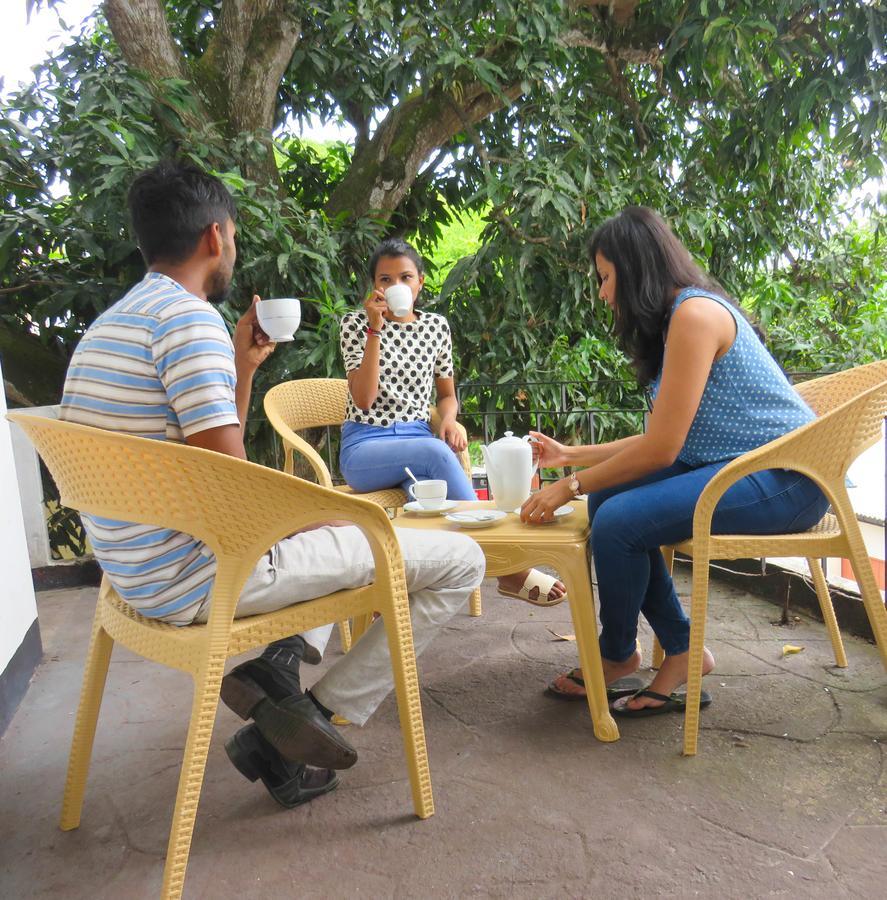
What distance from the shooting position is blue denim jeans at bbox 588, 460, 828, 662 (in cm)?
186

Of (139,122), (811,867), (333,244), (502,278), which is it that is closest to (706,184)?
(502,278)

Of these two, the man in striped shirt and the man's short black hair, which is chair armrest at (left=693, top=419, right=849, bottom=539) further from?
the man's short black hair

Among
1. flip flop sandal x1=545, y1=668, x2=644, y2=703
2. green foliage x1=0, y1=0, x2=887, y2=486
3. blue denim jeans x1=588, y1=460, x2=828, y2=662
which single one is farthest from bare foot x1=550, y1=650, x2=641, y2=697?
green foliage x1=0, y1=0, x2=887, y2=486

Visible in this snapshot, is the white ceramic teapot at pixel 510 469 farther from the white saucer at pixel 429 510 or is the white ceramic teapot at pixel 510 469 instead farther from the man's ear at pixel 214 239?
the man's ear at pixel 214 239

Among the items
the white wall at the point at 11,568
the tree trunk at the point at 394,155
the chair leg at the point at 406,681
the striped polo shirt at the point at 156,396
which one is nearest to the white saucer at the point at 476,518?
the chair leg at the point at 406,681

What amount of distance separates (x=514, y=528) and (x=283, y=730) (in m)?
0.74

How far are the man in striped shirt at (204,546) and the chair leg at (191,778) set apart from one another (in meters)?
0.15

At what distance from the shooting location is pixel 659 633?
6.97 feet

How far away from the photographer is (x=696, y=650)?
180 cm

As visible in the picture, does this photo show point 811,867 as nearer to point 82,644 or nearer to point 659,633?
point 659,633

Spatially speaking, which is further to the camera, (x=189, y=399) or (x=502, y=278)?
(x=502, y=278)

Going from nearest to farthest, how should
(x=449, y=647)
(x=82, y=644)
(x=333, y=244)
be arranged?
1. (x=449, y=647)
2. (x=82, y=644)
3. (x=333, y=244)

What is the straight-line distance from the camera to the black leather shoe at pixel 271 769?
1.59 meters

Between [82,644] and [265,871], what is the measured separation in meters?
1.65
